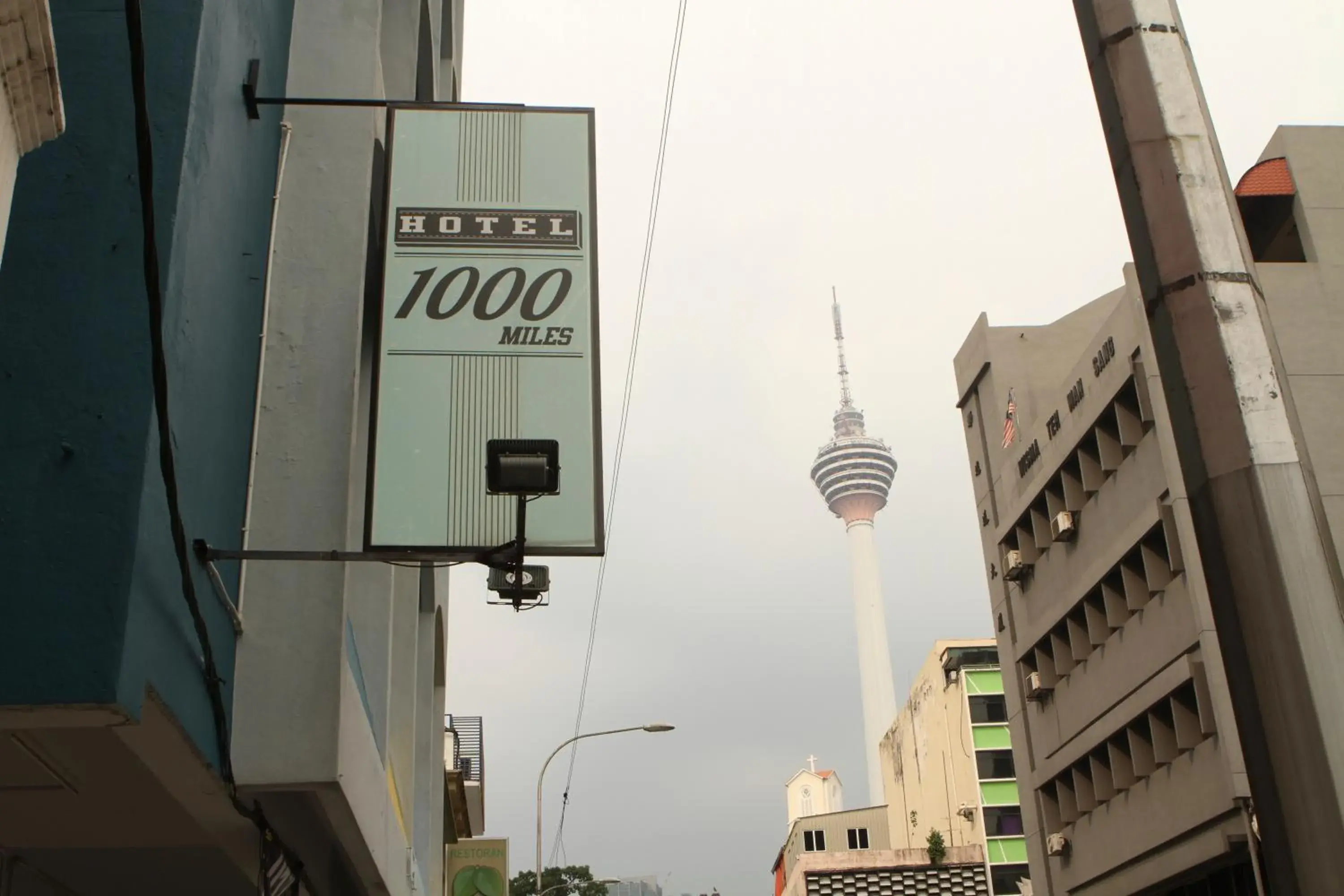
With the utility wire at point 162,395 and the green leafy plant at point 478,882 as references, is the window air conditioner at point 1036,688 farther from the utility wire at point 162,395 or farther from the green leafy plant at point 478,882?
the utility wire at point 162,395

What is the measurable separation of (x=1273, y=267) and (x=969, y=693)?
41863 mm

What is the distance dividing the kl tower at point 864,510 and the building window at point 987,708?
79.2 m

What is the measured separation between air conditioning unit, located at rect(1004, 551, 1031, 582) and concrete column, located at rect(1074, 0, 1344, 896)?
32248mm

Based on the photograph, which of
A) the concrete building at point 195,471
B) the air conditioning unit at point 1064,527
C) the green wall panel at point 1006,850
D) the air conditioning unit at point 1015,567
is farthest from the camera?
the green wall panel at point 1006,850

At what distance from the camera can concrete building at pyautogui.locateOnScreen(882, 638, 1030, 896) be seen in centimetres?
6022

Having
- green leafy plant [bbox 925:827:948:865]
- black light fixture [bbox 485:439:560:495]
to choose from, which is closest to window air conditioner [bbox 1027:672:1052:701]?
green leafy plant [bbox 925:827:948:865]

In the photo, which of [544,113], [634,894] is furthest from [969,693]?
[544,113]

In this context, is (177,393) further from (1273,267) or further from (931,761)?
(931,761)

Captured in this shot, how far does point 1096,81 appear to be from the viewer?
4.78 metres

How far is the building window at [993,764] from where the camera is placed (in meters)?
62.1

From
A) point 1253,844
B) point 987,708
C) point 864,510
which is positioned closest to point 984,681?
point 987,708

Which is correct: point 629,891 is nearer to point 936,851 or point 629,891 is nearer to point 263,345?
point 936,851

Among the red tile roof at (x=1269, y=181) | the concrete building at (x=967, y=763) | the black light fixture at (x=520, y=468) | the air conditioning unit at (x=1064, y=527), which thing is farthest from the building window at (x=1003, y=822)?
the black light fixture at (x=520, y=468)

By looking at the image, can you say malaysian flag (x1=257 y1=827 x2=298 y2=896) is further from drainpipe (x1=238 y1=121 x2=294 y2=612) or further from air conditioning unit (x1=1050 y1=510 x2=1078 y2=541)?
air conditioning unit (x1=1050 y1=510 x2=1078 y2=541)
